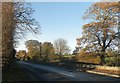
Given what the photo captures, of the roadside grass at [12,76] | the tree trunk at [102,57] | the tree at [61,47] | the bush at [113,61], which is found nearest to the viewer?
the roadside grass at [12,76]

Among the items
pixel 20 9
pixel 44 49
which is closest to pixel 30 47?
pixel 44 49

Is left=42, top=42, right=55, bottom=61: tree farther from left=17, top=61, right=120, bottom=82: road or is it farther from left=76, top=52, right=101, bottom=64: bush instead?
left=17, top=61, right=120, bottom=82: road

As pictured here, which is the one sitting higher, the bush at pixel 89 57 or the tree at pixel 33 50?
the tree at pixel 33 50

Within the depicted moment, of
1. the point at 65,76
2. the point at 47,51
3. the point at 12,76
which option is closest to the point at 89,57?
the point at 65,76

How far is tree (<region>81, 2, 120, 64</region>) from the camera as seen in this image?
49.7 meters

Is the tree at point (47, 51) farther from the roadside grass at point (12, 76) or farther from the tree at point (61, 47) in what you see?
the roadside grass at point (12, 76)

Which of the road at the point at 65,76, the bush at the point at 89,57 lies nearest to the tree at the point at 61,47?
the bush at the point at 89,57

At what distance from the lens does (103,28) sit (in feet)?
163

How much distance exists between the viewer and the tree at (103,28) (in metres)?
49.7

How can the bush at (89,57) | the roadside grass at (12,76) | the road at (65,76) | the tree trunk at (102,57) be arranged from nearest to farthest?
the roadside grass at (12,76), the road at (65,76), the tree trunk at (102,57), the bush at (89,57)

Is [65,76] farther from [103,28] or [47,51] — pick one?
[47,51]

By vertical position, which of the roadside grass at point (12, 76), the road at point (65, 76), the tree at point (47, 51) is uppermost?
the tree at point (47, 51)

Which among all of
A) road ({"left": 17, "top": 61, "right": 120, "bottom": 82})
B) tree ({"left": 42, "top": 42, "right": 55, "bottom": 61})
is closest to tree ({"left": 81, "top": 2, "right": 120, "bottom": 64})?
road ({"left": 17, "top": 61, "right": 120, "bottom": 82})

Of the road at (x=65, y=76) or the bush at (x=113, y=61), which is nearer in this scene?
the road at (x=65, y=76)
